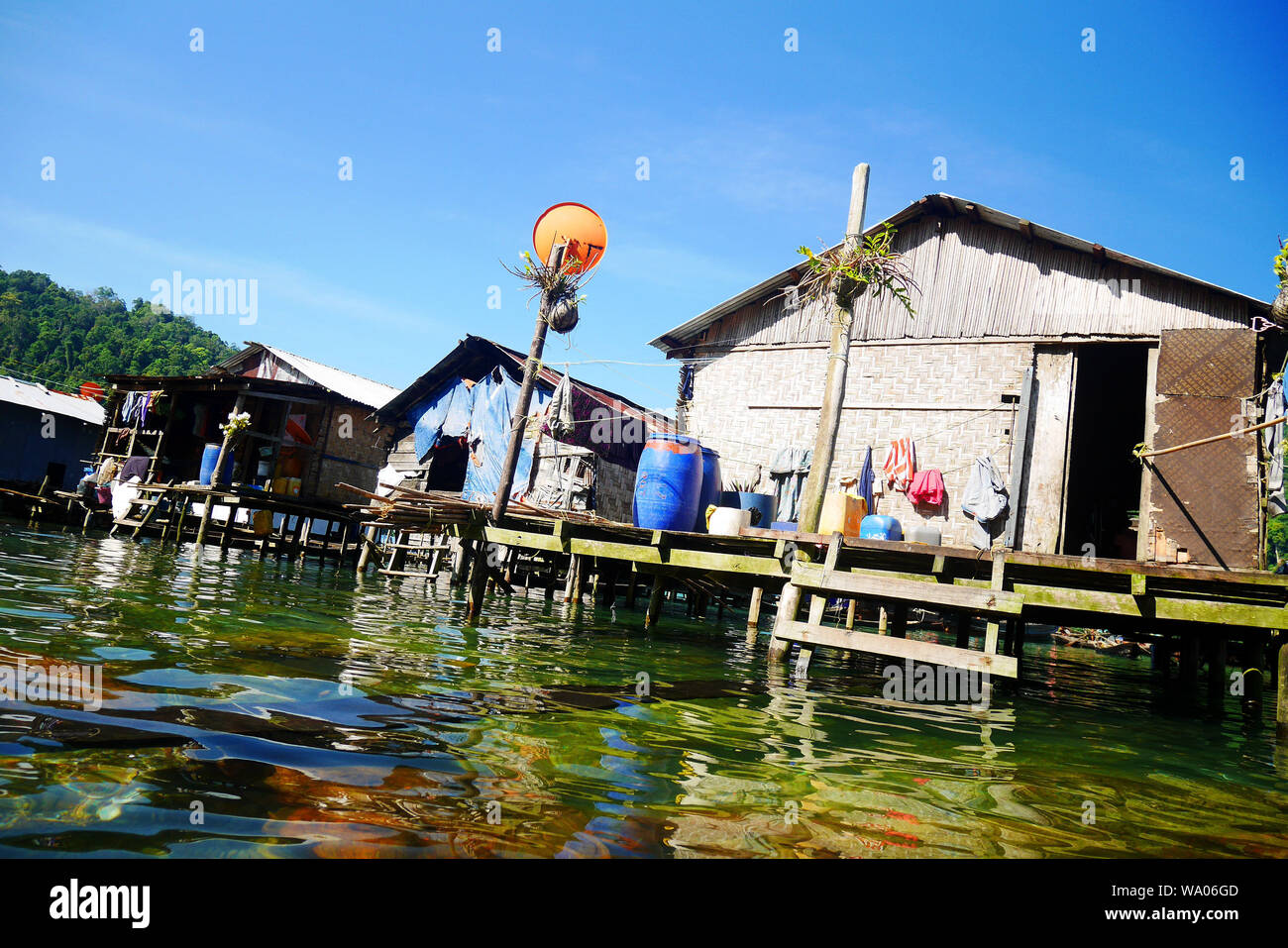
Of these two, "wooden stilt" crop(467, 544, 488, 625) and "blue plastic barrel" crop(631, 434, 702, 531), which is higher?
"blue plastic barrel" crop(631, 434, 702, 531)

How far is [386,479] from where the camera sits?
21.7 m

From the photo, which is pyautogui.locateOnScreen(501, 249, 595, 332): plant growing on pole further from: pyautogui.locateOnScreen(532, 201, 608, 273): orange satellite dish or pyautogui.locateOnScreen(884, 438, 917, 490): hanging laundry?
pyautogui.locateOnScreen(884, 438, 917, 490): hanging laundry

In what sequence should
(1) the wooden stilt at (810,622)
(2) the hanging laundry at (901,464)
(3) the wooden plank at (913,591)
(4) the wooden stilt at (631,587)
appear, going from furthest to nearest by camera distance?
(4) the wooden stilt at (631,587) → (2) the hanging laundry at (901,464) → (1) the wooden stilt at (810,622) → (3) the wooden plank at (913,591)

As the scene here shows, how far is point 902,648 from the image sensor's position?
292 inches

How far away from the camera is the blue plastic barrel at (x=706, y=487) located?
10.7 metres

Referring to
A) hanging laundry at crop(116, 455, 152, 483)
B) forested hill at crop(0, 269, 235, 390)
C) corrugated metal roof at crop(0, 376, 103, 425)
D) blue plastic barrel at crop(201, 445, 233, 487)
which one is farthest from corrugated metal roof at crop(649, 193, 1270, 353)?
forested hill at crop(0, 269, 235, 390)

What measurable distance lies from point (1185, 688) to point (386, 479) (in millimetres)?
18458

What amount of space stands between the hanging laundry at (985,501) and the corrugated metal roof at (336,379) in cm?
1729

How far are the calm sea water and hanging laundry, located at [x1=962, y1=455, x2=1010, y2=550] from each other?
4828 millimetres

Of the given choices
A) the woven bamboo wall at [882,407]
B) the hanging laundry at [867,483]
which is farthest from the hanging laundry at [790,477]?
the hanging laundry at [867,483]

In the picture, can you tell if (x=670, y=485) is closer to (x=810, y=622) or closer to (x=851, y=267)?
(x=810, y=622)

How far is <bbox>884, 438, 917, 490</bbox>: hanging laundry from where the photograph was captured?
14.0m

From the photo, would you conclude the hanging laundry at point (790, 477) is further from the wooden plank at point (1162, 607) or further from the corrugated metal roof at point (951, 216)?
the wooden plank at point (1162, 607)
